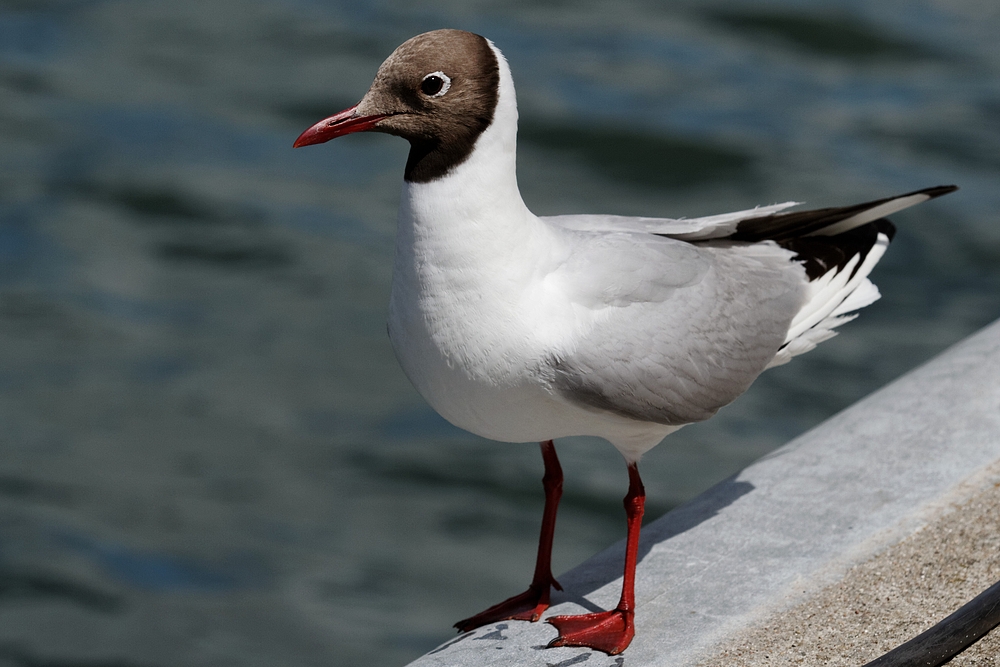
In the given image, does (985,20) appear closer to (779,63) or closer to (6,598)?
(779,63)

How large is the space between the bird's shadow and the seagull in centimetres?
12

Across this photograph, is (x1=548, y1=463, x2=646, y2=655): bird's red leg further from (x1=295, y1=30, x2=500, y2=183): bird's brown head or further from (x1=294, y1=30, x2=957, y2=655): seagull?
(x1=295, y1=30, x2=500, y2=183): bird's brown head

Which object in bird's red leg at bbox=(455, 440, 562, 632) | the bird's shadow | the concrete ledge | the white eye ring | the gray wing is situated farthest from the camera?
the bird's shadow

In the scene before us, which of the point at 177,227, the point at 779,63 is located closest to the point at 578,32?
the point at 779,63

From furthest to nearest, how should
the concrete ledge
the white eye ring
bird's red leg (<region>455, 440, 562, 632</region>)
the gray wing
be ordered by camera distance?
bird's red leg (<region>455, 440, 562, 632</region>)
the concrete ledge
the gray wing
the white eye ring

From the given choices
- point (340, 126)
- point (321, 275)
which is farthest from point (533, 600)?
point (321, 275)

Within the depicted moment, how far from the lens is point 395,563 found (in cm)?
648

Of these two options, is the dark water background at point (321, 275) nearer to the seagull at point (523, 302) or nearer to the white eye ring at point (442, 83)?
the seagull at point (523, 302)

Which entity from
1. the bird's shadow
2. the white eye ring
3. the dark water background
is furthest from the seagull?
the dark water background

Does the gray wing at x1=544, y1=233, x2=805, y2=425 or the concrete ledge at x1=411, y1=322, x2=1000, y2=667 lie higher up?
the gray wing at x1=544, y1=233, x2=805, y2=425

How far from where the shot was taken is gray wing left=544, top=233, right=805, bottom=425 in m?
3.27

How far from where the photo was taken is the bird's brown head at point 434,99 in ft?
10.2

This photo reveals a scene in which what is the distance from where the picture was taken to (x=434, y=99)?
10.2 ft

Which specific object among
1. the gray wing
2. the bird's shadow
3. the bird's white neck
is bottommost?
the bird's shadow
